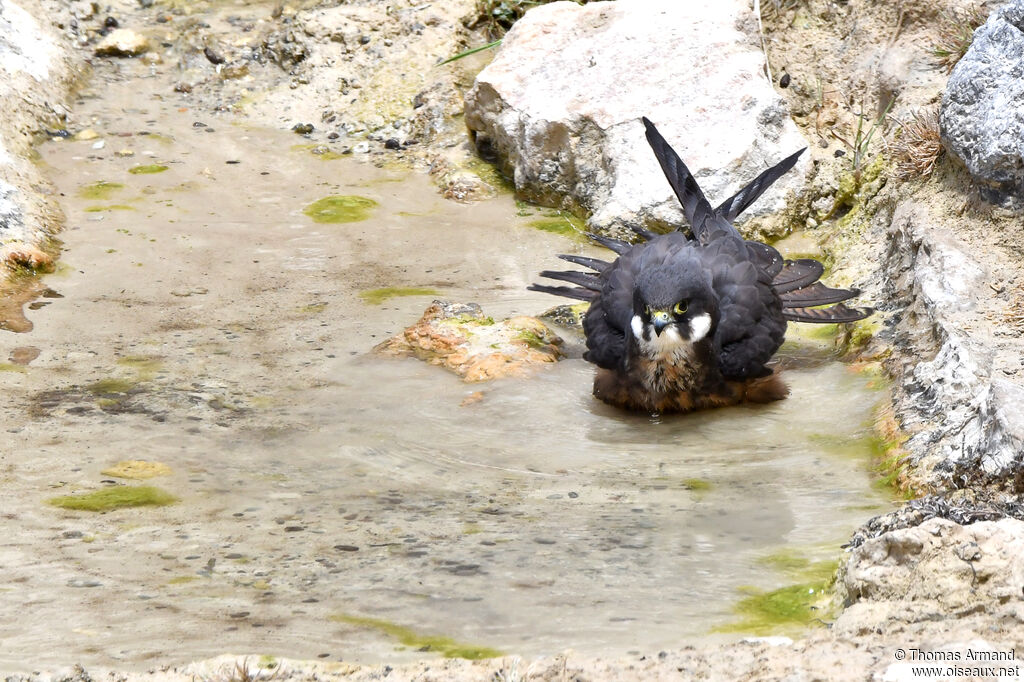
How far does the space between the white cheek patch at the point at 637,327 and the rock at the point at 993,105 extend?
1.98 m

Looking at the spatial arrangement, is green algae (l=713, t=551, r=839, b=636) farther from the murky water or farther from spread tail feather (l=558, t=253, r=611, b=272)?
spread tail feather (l=558, t=253, r=611, b=272)

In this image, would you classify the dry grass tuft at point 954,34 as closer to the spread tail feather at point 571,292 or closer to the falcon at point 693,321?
the falcon at point 693,321

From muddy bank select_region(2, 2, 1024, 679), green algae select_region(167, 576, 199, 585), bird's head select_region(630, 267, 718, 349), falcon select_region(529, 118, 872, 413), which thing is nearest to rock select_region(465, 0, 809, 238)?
muddy bank select_region(2, 2, 1024, 679)

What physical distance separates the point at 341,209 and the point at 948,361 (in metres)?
4.48

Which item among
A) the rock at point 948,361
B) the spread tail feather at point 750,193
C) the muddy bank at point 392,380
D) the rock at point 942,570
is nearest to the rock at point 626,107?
the muddy bank at point 392,380

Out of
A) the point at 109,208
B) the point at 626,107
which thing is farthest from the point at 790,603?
the point at 109,208

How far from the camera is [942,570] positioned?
9.67 feet

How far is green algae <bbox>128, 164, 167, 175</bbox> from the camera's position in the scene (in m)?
8.17

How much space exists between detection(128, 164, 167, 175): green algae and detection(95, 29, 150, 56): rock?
6.50ft

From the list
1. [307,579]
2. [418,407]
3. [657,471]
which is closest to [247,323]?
[418,407]

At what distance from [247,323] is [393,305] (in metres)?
0.84

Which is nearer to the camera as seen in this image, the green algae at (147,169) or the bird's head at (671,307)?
the bird's head at (671,307)

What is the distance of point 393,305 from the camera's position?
21.5 feet

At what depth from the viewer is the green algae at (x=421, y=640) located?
292cm
